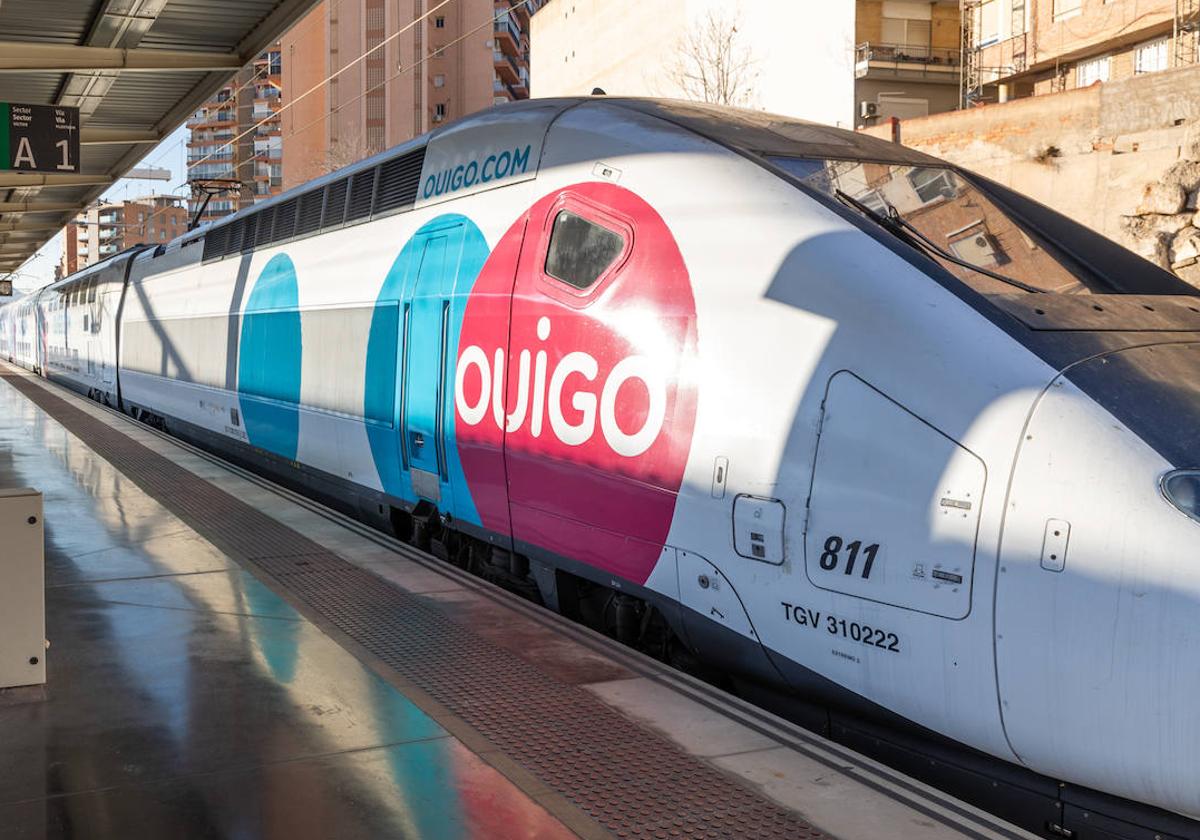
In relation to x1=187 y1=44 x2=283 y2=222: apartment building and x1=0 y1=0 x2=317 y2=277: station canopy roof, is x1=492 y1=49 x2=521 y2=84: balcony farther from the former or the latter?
x1=0 y1=0 x2=317 y2=277: station canopy roof

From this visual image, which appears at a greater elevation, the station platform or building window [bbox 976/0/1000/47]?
building window [bbox 976/0/1000/47]

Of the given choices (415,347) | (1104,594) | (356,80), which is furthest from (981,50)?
(356,80)

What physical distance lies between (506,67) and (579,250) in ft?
268

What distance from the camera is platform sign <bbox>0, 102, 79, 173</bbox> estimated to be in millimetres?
13367

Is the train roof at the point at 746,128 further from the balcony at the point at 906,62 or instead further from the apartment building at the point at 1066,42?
the balcony at the point at 906,62

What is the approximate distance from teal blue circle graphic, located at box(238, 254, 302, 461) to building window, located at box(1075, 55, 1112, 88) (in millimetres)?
23178

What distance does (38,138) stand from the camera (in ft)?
44.9

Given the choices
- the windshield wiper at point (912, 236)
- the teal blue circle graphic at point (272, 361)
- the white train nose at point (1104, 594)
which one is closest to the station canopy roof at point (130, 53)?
the teal blue circle graphic at point (272, 361)

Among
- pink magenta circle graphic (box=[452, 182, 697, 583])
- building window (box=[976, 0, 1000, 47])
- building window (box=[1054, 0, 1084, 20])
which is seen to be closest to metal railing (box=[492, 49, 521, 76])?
building window (box=[976, 0, 1000, 47])

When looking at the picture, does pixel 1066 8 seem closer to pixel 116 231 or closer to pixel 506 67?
pixel 506 67

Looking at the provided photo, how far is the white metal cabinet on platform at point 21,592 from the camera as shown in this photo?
4.98 meters

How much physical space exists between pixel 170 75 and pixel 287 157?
2564 inches

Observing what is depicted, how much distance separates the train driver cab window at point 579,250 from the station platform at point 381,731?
67.1 inches

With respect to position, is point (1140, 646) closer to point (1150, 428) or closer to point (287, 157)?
point (1150, 428)
